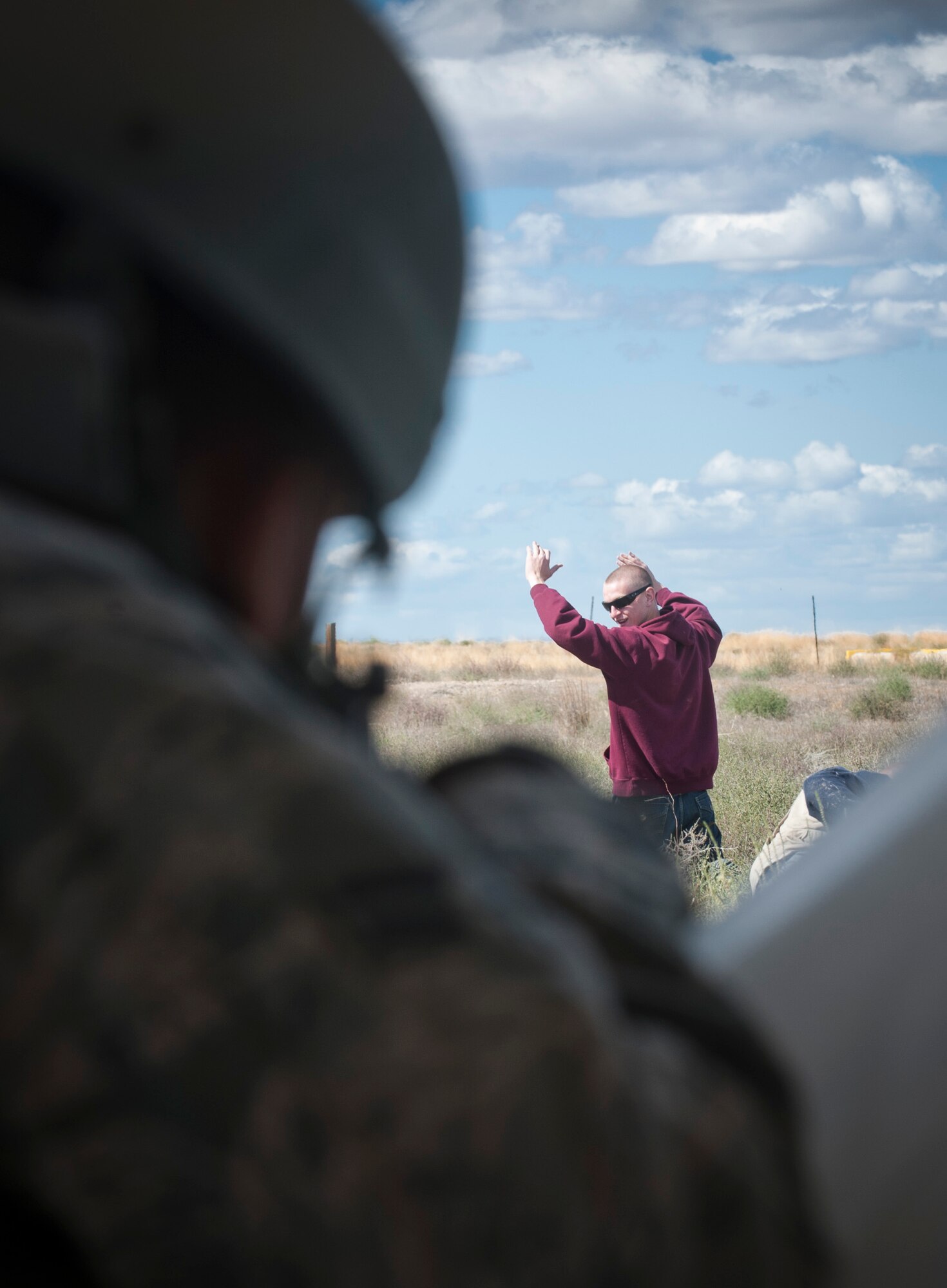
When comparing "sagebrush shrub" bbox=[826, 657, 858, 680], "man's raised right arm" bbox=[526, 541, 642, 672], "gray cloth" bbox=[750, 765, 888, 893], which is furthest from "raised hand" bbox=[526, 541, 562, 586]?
"sagebrush shrub" bbox=[826, 657, 858, 680]

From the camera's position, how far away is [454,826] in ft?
1.88

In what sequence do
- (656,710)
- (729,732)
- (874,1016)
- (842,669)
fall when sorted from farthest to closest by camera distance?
(842,669)
(729,732)
(656,710)
(874,1016)

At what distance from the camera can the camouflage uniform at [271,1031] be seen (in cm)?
45

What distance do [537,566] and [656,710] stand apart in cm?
116

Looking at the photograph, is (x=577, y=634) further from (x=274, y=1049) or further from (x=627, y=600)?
(x=274, y=1049)

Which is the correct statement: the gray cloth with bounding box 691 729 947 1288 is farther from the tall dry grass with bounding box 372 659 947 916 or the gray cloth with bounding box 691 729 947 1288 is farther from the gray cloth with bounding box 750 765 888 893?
the gray cloth with bounding box 750 765 888 893

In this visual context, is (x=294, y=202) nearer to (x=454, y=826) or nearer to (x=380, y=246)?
(x=380, y=246)

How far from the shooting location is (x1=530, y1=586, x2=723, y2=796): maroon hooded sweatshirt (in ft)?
22.1

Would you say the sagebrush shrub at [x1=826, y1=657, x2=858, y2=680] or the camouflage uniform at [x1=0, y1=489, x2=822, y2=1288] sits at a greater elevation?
the camouflage uniform at [x1=0, y1=489, x2=822, y2=1288]

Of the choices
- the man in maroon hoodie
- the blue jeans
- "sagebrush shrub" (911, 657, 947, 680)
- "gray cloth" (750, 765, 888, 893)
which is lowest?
"sagebrush shrub" (911, 657, 947, 680)

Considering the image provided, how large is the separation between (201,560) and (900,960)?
19.6 inches

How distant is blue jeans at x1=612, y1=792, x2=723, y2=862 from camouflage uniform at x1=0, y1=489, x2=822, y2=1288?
20.2 feet

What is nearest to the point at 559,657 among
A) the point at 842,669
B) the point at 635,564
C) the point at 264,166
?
the point at 842,669

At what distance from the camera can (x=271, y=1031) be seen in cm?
45
